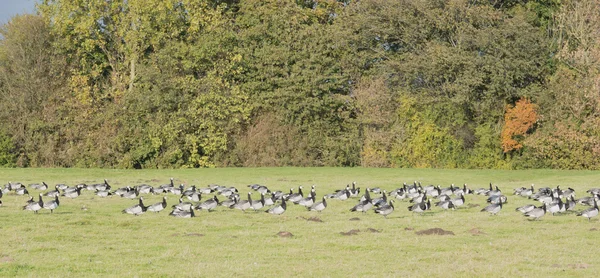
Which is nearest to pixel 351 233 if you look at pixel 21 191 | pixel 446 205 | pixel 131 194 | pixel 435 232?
pixel 435 232

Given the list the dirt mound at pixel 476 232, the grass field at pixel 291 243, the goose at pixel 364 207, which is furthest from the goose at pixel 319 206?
the dirt mound at pixel 476 232

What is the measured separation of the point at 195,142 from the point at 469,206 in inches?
1299

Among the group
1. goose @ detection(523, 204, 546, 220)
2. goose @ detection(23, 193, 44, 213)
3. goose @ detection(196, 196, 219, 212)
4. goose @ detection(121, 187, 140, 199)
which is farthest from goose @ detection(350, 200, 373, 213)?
goose @ detection(23, 193, 44, 213)

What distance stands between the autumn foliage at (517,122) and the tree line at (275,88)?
4.2 inches

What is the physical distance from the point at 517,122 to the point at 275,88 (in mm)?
19067

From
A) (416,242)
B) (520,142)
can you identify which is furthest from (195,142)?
(416,242)

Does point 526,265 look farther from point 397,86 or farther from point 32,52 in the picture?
point 32,52

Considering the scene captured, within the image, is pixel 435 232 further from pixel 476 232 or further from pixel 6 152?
pixel 6 152

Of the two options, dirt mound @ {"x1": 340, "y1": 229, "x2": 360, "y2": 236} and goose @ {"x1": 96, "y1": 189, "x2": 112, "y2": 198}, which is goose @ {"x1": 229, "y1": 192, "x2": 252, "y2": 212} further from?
goose @ {"x1": 96, "y1": 189, "x2": 112, "y2": 198}

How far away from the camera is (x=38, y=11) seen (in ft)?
200

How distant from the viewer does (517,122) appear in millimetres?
58156

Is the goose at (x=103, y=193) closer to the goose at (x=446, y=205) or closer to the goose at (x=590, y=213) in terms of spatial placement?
the goose at (x=446, y=205)

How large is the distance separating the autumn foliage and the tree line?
11cm

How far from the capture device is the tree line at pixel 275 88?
59.0 metres
